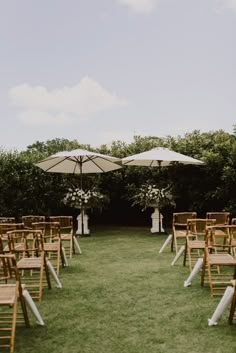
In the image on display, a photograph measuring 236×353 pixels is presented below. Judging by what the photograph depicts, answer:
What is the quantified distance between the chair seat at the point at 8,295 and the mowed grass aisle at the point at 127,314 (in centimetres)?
50

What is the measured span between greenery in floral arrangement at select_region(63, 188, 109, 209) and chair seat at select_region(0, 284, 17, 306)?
9232 mm

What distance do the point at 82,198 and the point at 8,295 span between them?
953 cm

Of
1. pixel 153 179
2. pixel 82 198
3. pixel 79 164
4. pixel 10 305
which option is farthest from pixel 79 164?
pixel 10 305

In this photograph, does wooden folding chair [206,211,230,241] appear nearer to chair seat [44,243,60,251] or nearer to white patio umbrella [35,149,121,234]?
chair seat [44,243,60,251]

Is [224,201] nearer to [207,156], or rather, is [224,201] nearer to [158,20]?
[207,156]

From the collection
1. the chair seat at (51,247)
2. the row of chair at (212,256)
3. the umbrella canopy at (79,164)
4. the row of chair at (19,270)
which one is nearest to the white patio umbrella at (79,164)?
the umbrella canopy at (79,164)

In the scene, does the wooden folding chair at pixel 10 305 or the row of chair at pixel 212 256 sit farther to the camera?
the row of chair at pixel 212 256

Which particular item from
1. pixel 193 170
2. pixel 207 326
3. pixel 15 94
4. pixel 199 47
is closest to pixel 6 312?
pixel 207 326

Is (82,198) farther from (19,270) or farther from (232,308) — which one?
(232,308)

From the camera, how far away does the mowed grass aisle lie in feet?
15.3

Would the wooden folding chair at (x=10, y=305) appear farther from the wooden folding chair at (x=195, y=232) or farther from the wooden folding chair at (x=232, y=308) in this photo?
the wooden folding chair at (x=195, y=232)

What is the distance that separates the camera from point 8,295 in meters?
4.71

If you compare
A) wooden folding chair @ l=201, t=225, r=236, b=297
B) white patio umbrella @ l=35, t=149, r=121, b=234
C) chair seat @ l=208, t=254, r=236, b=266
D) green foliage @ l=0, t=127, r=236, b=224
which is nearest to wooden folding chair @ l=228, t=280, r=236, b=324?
wooden folding chair @ l=201, t=225, r=236, b=297

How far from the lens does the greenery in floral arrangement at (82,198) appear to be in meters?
14.3
